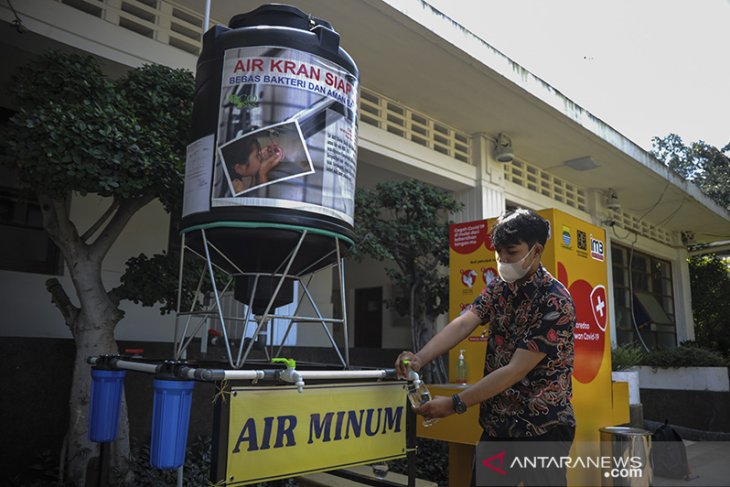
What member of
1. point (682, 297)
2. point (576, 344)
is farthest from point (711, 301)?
point (576, 344)

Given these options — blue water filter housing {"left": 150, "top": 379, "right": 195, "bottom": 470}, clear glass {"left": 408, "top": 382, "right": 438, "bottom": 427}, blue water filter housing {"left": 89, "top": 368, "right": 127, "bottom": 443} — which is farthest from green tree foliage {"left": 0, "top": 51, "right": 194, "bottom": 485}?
clear glass {"left": 408, "top": 382, "right": 438, "bottom": 427}

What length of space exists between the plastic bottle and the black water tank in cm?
250

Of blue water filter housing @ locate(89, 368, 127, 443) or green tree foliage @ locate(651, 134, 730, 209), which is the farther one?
green tree foliage @ locate(651, 134, 730, 209)

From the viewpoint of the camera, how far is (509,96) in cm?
703

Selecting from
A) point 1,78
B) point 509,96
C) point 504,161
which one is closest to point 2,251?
point 1,78

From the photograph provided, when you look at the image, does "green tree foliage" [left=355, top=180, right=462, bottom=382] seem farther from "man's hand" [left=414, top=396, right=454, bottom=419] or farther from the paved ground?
"man's hand" [left=414, top=396, right=454, bottom=419]

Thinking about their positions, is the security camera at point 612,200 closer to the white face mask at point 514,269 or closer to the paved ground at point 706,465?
the paved ground at point 706,465

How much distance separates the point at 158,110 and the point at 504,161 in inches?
224

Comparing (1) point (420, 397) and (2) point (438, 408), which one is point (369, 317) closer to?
(1) point (420, 397)

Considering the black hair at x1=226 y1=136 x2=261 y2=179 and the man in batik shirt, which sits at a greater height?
the black hair at x1=226 y1=136 x2=261 y2=179

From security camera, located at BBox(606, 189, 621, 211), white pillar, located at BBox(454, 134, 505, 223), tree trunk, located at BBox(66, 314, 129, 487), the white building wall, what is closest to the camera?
tree trunk, located at BBox(66, 314, 129, 487)

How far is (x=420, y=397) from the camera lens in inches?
97.7

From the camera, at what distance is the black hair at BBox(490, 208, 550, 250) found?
2.27 m

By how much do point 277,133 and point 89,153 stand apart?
1480mm
